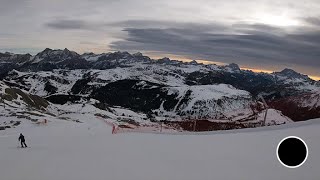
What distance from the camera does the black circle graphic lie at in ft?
8.55

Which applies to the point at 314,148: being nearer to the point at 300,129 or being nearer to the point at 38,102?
the point at 300,129

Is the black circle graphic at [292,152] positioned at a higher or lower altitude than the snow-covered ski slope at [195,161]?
higher

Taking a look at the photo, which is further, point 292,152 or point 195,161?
point 195,161

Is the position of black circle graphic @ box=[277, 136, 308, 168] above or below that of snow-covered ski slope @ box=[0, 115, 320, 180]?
above

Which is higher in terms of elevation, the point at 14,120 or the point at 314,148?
the point at 314,148

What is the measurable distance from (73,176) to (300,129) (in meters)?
5.98

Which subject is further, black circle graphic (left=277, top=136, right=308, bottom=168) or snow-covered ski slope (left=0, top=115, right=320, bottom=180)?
snow-covered ski slope (left=0, top=115, right=320, bottom=180)

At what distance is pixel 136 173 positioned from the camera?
10305 mm

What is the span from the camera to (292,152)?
2.64 m

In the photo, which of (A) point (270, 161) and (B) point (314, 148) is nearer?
(B) point (314, 148)

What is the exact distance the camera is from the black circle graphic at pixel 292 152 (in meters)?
2.61

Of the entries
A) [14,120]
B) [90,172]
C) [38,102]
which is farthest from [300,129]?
[38,102]

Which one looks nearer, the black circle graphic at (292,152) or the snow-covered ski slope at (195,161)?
the black circle graphic at (292,152)

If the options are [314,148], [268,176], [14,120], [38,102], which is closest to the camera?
[314,148]
